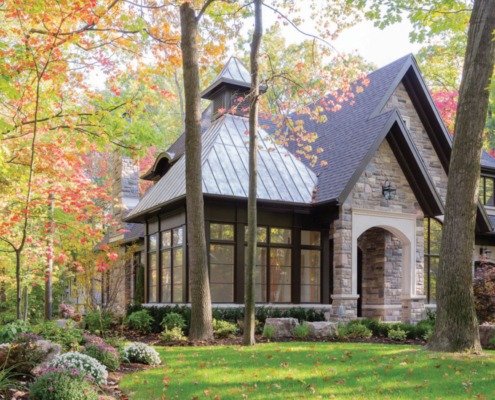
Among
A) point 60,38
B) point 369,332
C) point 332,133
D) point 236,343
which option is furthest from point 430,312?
point 60,38

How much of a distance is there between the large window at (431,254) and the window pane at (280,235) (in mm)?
4621

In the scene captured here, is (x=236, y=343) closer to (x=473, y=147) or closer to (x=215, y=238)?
(x=215, y=238)

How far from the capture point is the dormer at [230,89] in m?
17.5

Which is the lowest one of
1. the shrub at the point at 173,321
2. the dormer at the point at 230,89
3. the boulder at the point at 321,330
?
the boulder at the point at 321,330

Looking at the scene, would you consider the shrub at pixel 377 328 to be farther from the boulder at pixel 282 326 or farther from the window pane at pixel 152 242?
the window pane at pixel 152 242

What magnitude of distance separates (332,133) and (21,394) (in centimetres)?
1314

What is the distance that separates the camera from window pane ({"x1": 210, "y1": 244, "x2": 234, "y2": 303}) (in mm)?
14367

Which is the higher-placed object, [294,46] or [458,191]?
[294,46]

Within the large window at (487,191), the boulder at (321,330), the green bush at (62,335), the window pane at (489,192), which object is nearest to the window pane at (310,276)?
the boulder at (321,330)

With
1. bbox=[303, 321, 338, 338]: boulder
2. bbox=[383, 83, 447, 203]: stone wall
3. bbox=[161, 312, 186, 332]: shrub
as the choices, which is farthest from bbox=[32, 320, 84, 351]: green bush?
bbox=[383, 83, 447, 203]: stone wall

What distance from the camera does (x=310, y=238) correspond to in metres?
15.5

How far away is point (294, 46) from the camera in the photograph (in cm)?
2927

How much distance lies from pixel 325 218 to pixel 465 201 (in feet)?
20.5

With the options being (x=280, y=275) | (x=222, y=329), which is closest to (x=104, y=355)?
(x=222, y=329)
